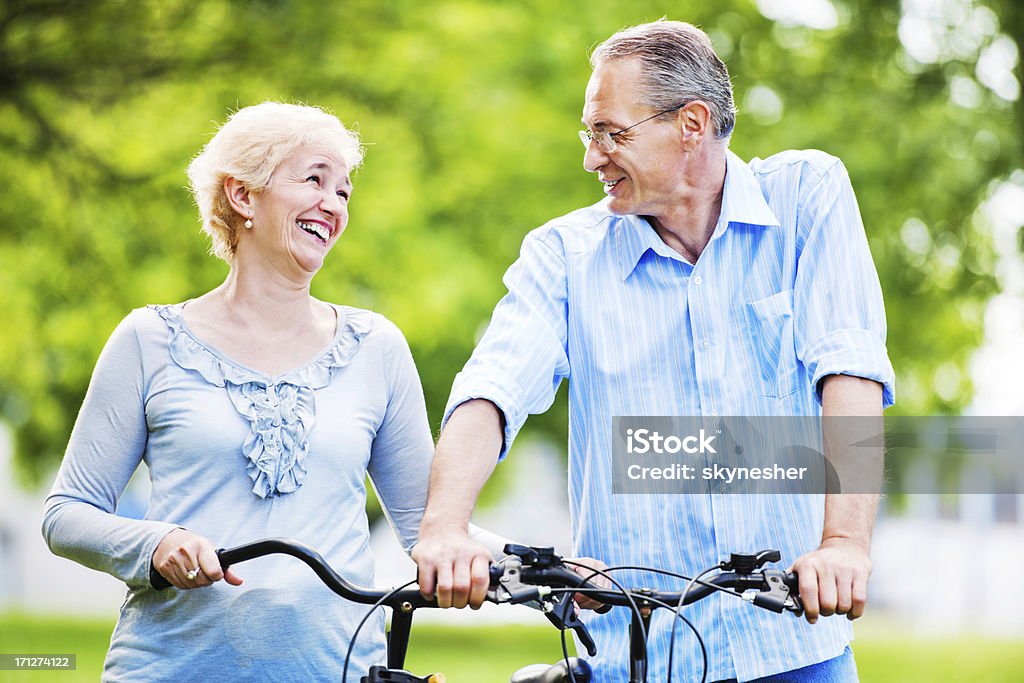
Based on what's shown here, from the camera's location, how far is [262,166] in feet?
10.4

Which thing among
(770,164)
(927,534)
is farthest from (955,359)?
(927,534)

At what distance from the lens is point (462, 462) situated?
263cm

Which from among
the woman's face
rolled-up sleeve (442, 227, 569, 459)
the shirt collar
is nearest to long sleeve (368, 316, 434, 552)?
the woman's face

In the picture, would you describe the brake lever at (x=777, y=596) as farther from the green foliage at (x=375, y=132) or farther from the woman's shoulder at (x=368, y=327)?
the green foliage at (x=375, y=132)

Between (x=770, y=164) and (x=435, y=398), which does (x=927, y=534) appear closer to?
(x=435, y=398)

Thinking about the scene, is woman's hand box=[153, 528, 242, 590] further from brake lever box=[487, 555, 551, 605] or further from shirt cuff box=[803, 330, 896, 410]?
shirt cuff box=[803, 330, 896, 410]


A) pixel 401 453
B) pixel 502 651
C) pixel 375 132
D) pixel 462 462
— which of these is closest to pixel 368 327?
pixel 401 453

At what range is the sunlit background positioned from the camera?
1015cm

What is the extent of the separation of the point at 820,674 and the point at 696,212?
109 cm

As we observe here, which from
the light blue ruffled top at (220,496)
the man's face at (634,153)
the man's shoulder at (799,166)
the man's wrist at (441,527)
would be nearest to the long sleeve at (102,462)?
the light blue ruffled top at (220,496)

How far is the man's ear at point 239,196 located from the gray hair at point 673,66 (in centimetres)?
94

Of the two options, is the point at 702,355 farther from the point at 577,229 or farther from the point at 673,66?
the point at 673,66

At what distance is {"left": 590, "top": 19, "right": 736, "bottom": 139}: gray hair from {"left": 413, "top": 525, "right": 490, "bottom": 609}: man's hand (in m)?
1.21

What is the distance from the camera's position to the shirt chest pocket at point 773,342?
287 centimetres
